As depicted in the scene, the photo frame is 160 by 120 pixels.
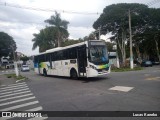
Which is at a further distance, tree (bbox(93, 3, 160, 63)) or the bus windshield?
tree (bbox(93, 3, 160, 63))

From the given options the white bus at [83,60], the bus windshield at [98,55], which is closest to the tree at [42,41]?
the white bus at [83,60]

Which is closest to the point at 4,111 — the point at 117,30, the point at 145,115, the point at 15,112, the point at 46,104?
the point at 15,112

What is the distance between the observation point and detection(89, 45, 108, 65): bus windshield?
14378 millimetres

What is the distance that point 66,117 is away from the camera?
616 cm

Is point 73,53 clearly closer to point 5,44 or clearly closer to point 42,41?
point 42,41

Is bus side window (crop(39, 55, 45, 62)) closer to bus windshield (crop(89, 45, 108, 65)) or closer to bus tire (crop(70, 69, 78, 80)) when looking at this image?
bus tire (crop(70, 69, 78, 80))

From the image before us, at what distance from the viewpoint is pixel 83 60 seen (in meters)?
14.9

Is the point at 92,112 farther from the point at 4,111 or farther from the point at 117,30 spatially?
the point at 117,30

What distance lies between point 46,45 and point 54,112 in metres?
46.7

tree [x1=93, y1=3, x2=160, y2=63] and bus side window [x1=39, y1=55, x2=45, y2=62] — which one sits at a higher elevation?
tree [x1=93, y1=3, x2=160, y2=63]

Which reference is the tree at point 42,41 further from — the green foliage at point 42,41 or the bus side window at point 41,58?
the bus side window at point 41,58

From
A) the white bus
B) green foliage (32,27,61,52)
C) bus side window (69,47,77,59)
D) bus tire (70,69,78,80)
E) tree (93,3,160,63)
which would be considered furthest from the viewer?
green foliage (32,27,61,52)

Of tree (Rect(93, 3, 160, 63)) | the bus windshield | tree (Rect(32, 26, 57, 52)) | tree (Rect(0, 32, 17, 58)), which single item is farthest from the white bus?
tree (Rect(0, 32, 17, 58))

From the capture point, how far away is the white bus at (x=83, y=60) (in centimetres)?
1436
